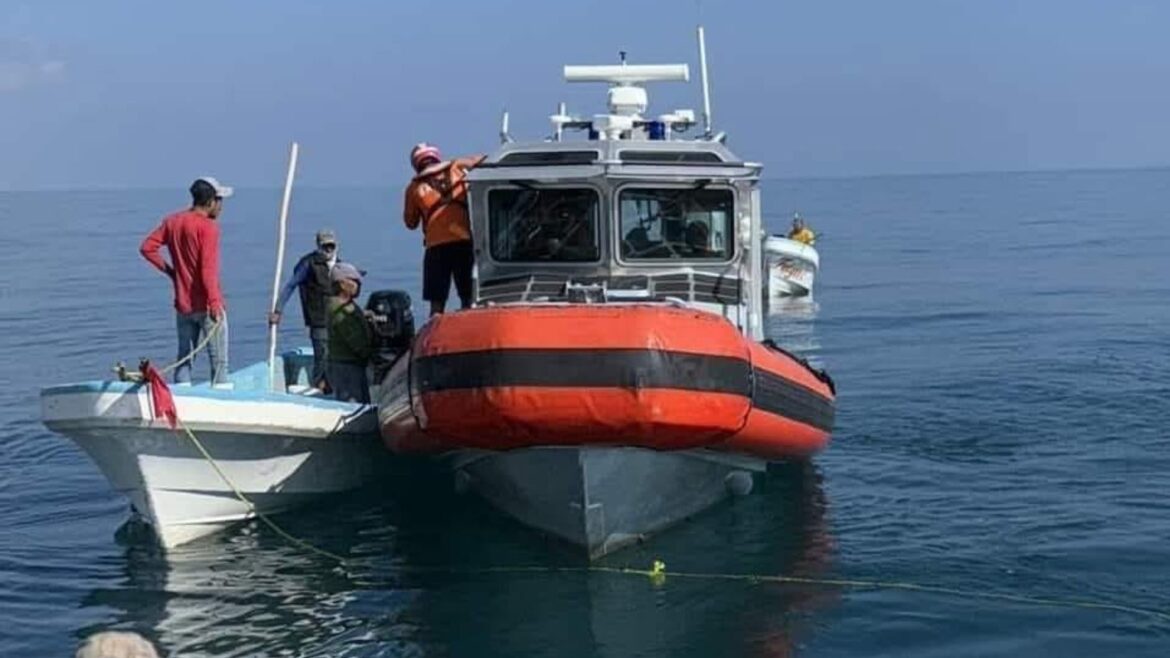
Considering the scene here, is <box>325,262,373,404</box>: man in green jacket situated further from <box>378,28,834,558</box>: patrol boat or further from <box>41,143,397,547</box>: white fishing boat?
<box>41,143,397,547</box>: white fishing boat

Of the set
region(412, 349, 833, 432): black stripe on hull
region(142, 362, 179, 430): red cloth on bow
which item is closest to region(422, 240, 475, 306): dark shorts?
region(412, 349, 833, 432): black stripe on hull

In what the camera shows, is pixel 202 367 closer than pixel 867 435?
No

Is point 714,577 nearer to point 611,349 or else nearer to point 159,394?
point 611,349

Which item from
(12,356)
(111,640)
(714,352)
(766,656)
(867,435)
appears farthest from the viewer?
(12,356)

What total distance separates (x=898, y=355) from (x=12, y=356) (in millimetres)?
13622

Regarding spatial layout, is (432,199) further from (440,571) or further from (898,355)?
(898,355)

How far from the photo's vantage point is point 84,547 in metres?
11.7

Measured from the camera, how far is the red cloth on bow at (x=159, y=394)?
10172 millimetres

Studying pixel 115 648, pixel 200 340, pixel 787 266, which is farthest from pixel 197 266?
pixel 787 266

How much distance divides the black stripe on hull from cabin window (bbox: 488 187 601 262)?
2162 mm

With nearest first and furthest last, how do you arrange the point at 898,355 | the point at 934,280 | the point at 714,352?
the point at 714,352 < the point at 898,355 < the point at 934,280

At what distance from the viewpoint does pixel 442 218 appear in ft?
40.6

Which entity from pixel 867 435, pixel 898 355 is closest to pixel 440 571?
pixel 867 435

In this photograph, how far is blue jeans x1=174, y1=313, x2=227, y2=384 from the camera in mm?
11531
